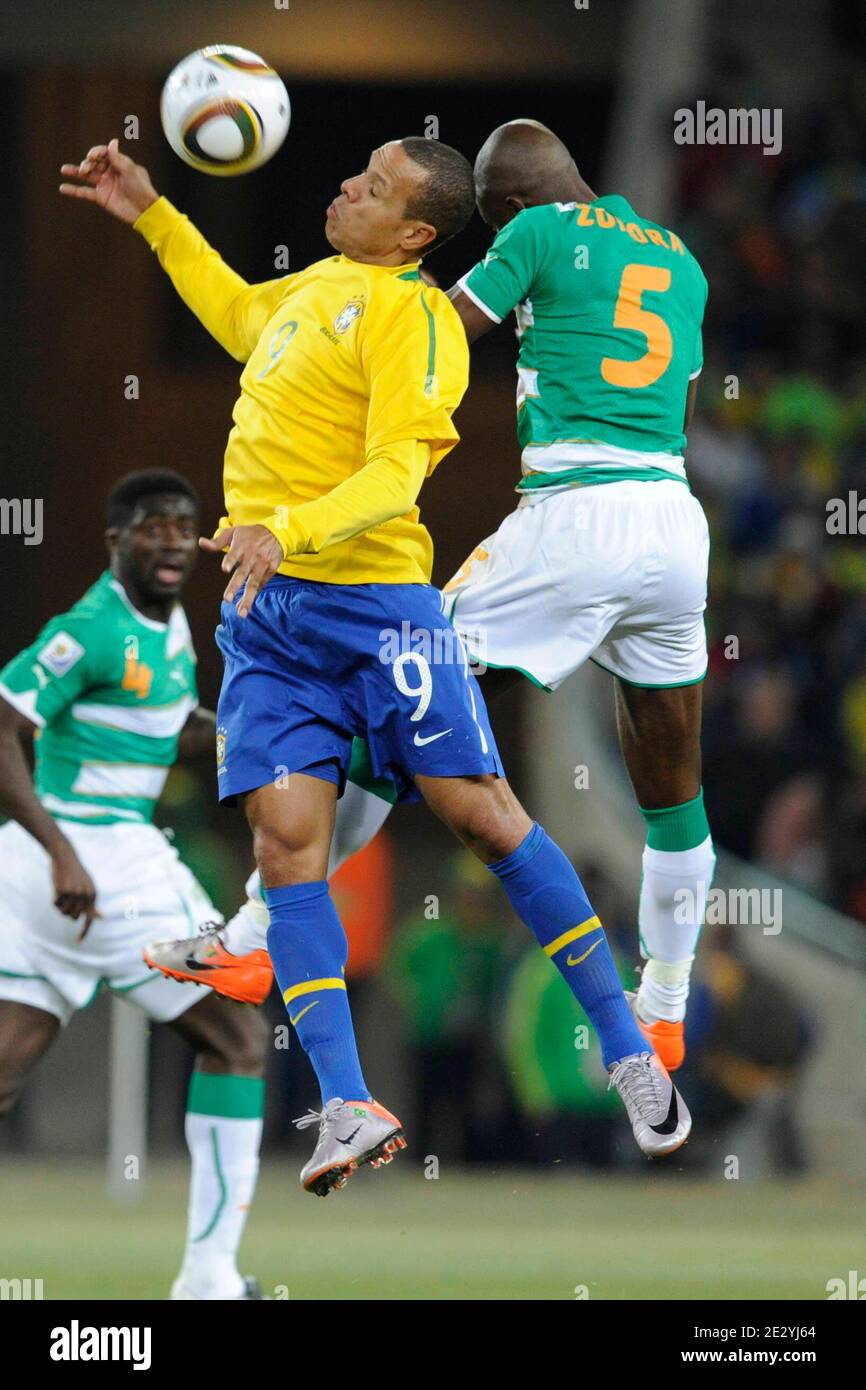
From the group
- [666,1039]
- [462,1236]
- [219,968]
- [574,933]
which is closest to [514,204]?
[574,933]

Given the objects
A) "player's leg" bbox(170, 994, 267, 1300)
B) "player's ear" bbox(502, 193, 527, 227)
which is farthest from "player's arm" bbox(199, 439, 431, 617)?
"player's leg" bbox(170, 994, 267, 1300)

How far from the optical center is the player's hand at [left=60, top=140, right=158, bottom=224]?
219 inches

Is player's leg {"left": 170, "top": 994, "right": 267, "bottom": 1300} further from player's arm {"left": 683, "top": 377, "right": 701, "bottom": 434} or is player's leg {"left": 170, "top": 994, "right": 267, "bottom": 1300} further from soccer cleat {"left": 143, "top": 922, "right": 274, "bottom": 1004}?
player's arm {"left": 683, "top": 377, "right": 701, "bottom": 434}

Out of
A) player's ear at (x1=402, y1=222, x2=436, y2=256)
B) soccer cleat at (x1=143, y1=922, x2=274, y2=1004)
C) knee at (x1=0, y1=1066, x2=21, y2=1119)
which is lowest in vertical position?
knee at (x1=0, y1=1066, x2=21, y2=1119)

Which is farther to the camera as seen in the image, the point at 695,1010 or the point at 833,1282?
the point at 695,1010

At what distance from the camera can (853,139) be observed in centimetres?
1312

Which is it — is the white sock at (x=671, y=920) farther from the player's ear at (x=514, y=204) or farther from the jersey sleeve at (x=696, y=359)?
the player's ear at (x=514, y=204)

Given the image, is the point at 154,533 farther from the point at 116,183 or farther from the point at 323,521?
the point at 323,521

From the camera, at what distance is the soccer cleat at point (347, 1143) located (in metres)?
4.66

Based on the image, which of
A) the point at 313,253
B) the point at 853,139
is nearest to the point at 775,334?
the point at 853,139

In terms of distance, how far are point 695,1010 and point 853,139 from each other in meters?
6.39

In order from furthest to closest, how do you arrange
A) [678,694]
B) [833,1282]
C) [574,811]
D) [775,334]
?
[775,334] < [574,811] < [833,1282] < [678,694]

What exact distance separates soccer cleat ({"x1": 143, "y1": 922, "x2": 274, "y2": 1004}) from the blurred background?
130 inches
